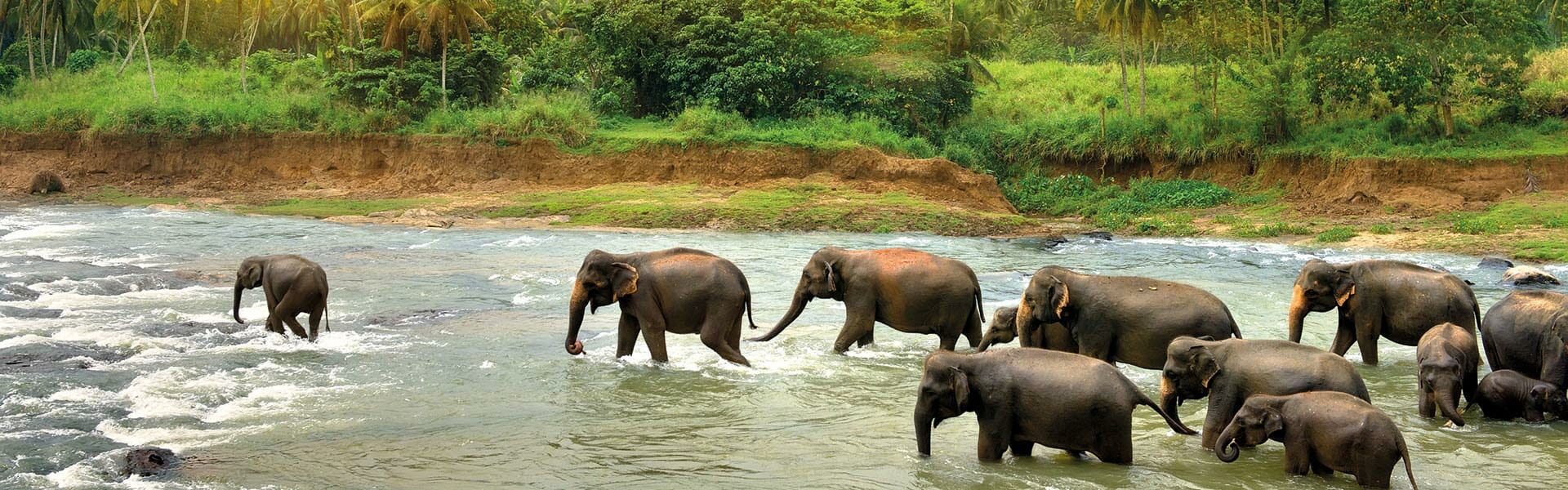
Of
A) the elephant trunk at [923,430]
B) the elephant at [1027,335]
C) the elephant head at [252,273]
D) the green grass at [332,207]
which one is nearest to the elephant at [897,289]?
the elephant at [1027,335]

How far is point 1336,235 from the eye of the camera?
26922mm

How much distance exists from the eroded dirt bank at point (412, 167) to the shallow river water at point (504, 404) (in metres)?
14.4

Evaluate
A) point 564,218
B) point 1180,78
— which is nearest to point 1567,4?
point 1180,78

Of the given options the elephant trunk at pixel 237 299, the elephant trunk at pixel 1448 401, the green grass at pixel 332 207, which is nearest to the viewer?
the elephant trunk at pixel 1448 401

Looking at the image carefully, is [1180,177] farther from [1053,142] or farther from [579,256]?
[579,256]

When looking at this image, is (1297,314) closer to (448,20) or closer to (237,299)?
(237,299)

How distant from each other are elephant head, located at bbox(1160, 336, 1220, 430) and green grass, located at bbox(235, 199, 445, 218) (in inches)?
1043

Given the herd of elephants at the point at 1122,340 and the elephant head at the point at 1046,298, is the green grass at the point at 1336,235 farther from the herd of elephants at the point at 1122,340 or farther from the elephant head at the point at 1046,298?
the elephant head at the point at 1046,298

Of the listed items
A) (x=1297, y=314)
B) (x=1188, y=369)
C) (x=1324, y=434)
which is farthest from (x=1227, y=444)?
(x=1297, y=314)

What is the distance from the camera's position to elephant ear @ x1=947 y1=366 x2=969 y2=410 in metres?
8.01

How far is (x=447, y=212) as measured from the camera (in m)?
31.8

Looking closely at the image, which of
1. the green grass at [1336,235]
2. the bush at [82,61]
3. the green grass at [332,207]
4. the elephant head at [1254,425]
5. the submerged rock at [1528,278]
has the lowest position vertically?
the green grass at [332,207]

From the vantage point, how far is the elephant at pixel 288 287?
44.7ft

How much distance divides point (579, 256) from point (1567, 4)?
136ft
